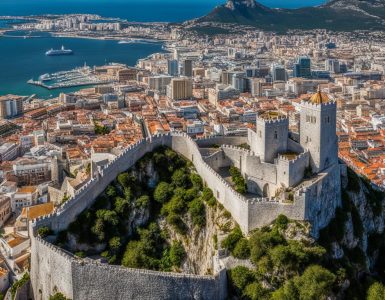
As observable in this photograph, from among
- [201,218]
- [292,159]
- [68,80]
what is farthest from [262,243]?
[68,80]

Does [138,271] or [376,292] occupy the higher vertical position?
[138,271]

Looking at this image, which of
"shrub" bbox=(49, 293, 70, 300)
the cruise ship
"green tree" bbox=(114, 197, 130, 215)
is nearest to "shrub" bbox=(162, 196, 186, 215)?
"green tree" bbox=(114, 197, 130, 215)

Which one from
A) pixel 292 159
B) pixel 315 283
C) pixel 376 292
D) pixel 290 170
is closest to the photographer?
pixel 315 283

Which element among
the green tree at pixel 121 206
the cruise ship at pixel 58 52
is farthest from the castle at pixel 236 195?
the cruise ship at pixel 58 52

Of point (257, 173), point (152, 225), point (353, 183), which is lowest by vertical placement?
point (152, 225)

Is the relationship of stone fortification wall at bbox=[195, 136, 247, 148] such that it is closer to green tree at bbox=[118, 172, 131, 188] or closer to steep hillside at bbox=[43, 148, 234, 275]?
steep hillside at bbox=[43, 148, 234, 275]

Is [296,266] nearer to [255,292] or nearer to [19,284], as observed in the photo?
[255,292]

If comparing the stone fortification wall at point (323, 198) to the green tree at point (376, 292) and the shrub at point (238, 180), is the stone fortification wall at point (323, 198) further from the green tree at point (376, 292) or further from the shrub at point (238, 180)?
the shrub at point (238, 180)
